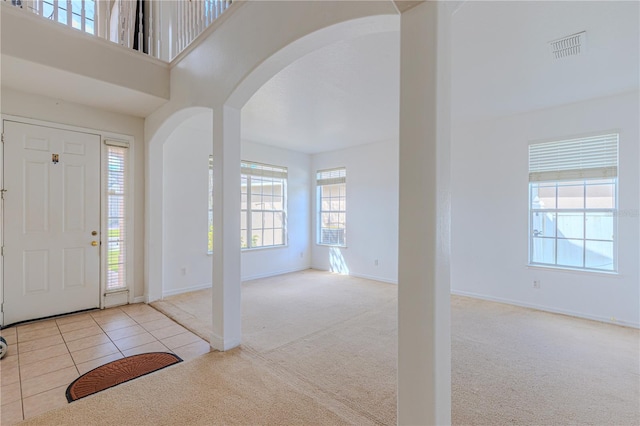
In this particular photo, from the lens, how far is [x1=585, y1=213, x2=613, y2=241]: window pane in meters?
3.68

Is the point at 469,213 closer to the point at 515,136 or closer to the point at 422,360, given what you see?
the point at 515,136

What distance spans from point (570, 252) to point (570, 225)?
1.19 feet

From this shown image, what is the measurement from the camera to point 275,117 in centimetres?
429

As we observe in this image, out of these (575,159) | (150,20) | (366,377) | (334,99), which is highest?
(150,20)

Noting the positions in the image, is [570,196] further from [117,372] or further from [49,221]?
[49,221]

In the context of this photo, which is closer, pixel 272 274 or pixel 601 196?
pixel 601 196

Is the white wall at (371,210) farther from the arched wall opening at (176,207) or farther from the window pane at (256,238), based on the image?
the arched wall opening at (176,207)

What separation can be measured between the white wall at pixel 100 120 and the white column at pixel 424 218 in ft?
13.4

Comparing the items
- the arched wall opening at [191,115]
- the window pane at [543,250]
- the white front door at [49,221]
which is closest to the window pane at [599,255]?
the window pane at [543,250]

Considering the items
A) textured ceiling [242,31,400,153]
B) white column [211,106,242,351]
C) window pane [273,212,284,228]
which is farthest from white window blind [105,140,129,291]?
window pane [273,212,284,228]

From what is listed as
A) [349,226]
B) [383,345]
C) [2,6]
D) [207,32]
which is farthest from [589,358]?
[2,6]

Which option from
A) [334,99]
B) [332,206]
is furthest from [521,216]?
[332,206]

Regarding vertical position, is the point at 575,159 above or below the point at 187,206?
above

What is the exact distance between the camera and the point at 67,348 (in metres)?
2.80
